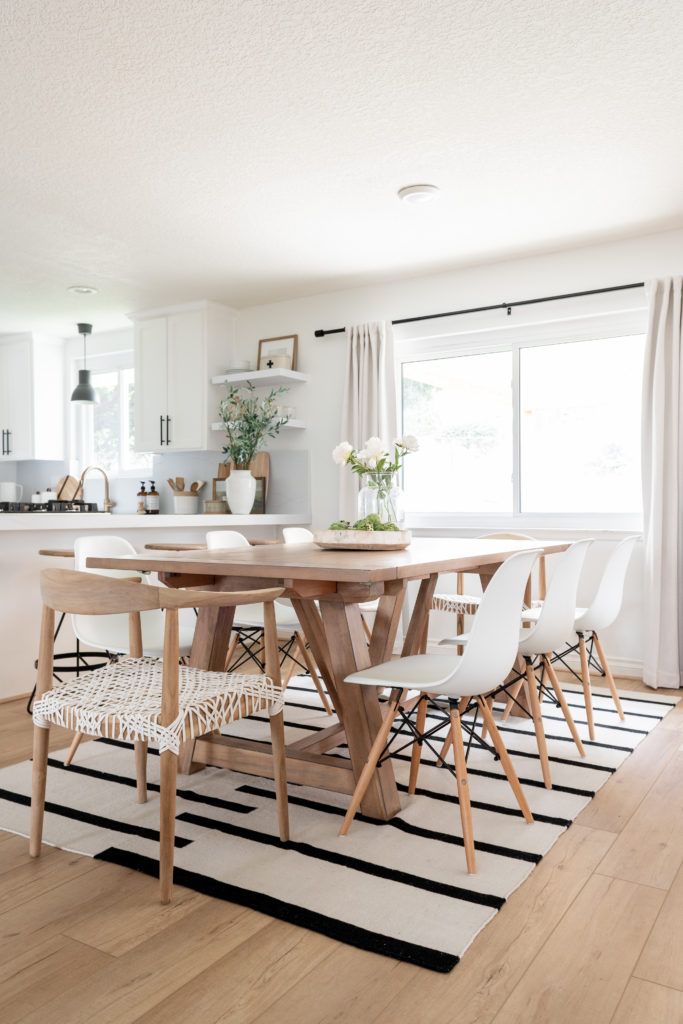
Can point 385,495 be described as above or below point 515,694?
above

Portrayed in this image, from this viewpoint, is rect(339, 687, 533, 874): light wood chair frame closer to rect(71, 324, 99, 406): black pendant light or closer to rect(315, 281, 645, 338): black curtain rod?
rect(315, 281, 645, 338): black curtain rod

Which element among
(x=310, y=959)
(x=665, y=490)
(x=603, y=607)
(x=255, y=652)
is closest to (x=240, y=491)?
(x=255, y=652)

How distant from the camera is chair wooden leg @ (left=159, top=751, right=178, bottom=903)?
1823mm

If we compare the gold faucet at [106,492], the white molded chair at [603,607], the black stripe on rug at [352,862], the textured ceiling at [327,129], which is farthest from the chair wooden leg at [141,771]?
the gold faucet at [106,492]

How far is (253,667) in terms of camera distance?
4.55 metres

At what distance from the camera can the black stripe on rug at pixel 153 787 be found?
96.0 inches

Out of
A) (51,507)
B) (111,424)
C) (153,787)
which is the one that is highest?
(111,424)

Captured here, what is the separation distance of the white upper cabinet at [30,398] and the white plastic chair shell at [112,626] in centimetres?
402

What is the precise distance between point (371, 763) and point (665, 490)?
2.71 meters

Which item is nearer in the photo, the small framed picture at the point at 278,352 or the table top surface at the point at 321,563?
the table top surface at the point at 321,563

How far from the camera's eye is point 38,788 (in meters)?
2.09

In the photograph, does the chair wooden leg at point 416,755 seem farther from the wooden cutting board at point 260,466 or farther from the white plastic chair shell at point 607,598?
the wooden cutting board at point 260,466

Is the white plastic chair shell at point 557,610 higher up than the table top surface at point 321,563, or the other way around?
the table top surface at point 321,563

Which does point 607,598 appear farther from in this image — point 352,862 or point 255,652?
point 255,652
